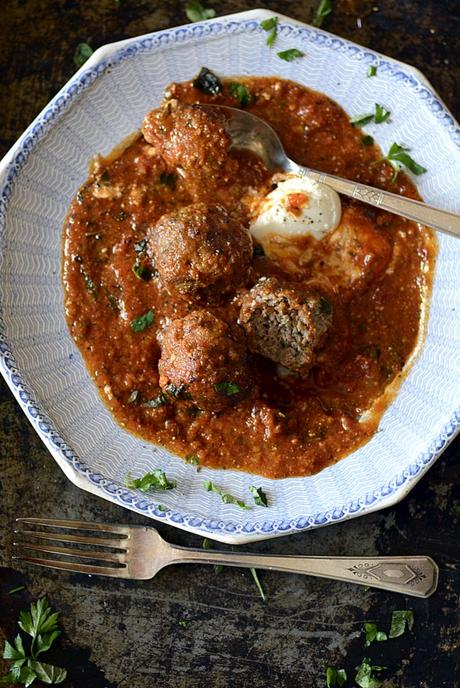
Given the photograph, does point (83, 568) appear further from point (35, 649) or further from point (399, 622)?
point (399, 622)

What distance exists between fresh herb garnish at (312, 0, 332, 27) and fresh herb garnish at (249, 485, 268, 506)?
11.6 ft

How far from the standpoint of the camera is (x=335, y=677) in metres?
5.45

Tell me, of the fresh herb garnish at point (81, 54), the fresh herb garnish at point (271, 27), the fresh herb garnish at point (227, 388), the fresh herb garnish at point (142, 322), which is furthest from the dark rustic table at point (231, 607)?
the fresh herb garnish at point (271, 27)

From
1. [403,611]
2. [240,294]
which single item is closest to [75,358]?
[240,294]

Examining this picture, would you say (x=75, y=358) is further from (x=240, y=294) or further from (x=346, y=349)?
(x=346, y=349)

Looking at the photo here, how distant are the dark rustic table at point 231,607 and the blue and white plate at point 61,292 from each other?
0.43m

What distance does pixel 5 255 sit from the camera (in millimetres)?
5312

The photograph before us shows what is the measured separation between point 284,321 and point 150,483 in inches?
57.2

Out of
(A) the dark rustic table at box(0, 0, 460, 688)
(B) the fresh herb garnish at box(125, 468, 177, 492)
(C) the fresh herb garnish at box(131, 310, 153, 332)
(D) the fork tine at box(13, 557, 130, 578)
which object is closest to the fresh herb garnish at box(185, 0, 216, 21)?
(C) the fresh herb garnish at box(131, 310, 153, 332)

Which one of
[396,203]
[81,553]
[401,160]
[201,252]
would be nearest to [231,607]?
[81,553]

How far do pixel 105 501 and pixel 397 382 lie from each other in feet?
7.54

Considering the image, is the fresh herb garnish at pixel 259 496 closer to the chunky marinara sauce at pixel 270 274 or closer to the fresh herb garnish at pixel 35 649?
the chunky marinara sauce at pixel 270 274

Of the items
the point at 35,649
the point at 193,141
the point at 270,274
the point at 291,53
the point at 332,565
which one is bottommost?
the point at 35,649

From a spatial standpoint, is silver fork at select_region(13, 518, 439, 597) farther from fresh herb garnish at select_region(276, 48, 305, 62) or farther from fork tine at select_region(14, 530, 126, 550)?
fresh herb garnish at select_region(276, 48, 305, 62)
